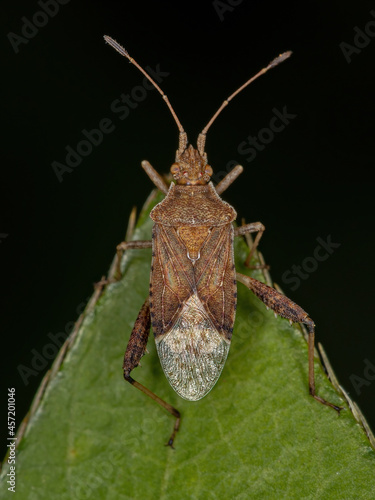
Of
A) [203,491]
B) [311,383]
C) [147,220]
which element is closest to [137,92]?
[147,220]

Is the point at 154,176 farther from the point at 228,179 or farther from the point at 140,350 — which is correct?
the point at 140,350

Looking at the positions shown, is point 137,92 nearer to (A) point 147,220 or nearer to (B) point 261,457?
(A) point 147,220

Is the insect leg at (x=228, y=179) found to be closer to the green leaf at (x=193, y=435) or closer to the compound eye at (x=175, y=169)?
the compound eye at (x=175, y=169)

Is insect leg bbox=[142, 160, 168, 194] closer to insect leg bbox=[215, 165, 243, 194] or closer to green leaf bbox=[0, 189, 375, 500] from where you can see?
insect leg bbox=[215, 165, 243, 194]

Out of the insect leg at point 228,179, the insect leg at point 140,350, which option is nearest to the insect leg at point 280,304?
the insect leg at point 140,350

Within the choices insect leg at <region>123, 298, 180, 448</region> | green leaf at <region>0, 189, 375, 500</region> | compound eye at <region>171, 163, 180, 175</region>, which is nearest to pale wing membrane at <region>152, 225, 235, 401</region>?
insect leg at <region>123, 298, 180, 448</region>

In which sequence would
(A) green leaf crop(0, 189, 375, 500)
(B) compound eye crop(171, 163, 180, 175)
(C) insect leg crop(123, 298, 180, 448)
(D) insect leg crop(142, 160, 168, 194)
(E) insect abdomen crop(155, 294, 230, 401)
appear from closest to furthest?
1. (A) green leaf crop(0, 189, 375, 500)
2. (C) insect leg crop(123, 298, 180, 448)
3. (E) insect abdomen crop(155, 294, 230, 401)
4. (B) compound eye crop(171, 163, 180, 175)
5. (D) insect leg crop(142, 160, 168, 194)

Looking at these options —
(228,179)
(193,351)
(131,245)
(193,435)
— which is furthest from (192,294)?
(228,179)
